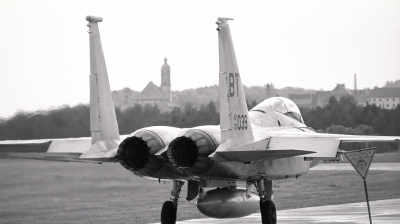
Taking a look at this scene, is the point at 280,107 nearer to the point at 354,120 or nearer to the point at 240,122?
the point at 240,122

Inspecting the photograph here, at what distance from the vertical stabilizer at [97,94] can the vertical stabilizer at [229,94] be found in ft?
8.35

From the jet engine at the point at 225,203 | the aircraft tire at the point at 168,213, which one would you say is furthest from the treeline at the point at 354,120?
the aircraft tire at the point at 168,213

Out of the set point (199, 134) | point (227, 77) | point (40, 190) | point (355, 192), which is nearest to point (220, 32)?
point (227, 77)

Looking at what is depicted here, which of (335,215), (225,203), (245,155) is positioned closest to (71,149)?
(225,203)

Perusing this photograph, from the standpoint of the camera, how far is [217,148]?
53.2 ft

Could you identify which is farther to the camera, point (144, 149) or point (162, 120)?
point (162, 120)

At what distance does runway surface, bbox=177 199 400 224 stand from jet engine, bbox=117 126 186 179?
509cm

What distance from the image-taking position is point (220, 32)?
1631 centimetres

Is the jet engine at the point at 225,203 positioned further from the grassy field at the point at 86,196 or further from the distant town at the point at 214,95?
the distant town at the point at 214,95

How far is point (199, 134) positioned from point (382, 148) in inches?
1415

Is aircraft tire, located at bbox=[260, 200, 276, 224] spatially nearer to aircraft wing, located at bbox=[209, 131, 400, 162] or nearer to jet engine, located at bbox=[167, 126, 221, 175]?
aircraft wing, located at bbox=[209, 131, 400, 162]

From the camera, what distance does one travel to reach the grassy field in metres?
22.7

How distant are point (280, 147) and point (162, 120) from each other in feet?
52.7

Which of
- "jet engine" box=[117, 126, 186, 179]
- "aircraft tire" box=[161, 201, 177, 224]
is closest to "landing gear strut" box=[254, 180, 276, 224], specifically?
"aircraft tire" box=[161, 201, 177, 224]
